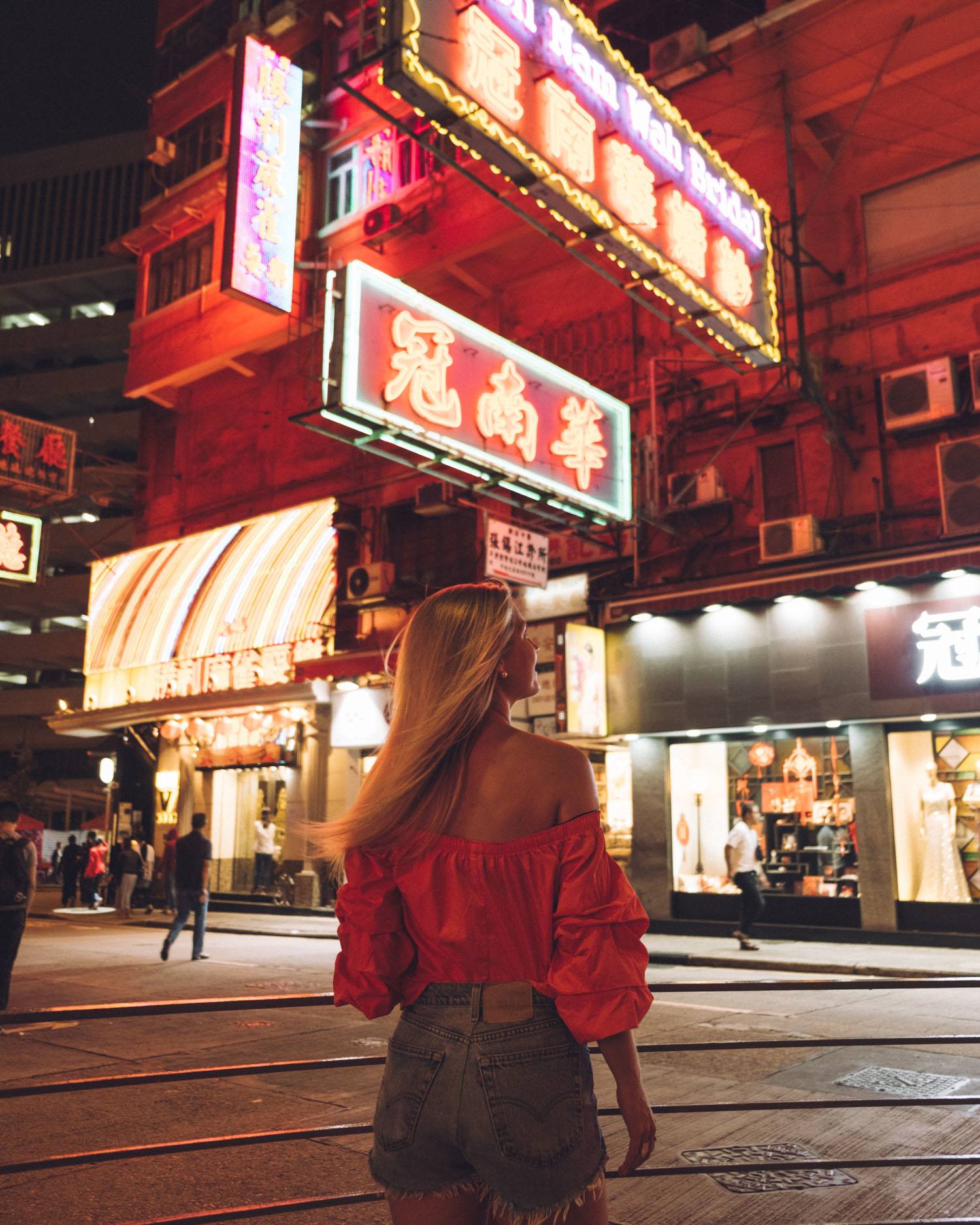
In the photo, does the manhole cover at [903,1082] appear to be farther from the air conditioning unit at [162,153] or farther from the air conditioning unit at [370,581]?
the air conditioning unit at [162,153]

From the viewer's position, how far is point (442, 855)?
7.07 ft

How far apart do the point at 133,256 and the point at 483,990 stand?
3027 centimetres

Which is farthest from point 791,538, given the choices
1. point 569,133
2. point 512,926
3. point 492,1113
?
point 492,1113

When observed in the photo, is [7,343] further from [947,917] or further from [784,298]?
[947,917]

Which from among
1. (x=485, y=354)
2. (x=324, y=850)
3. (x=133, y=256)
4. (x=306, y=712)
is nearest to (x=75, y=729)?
(x=306, y=712)

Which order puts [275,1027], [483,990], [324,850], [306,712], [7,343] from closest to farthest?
1. [483,990]
2. [324,850]
3. [275,1027]
4. [306,712]
5. [7,343]

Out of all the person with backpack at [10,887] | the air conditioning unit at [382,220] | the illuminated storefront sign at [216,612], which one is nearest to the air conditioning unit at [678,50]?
the air conditioning unit at [382,220]

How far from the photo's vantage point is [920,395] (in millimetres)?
14945

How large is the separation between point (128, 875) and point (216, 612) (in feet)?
20.8

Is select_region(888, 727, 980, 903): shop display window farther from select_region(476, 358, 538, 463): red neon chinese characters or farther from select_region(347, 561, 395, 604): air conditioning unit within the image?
select_region(347, 561, 395, 604): air conditioning unit

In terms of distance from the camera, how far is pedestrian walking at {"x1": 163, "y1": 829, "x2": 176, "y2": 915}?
2255cm

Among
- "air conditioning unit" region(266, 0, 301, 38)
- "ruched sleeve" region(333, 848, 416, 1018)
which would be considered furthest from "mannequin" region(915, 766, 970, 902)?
"air conditioning unit" region(266, 0, 301, 38)

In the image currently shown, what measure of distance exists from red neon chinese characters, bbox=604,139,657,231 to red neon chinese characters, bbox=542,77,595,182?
14.9 inches

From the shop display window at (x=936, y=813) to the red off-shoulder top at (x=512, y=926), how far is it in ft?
46.8
